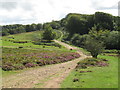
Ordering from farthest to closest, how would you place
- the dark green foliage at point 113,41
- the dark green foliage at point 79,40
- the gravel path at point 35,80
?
the dark green foliage at point 79,40 → the dark green foliage at point 113,41 → the gravel path at point 35,80

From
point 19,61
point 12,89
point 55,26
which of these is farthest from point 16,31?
point 12,89

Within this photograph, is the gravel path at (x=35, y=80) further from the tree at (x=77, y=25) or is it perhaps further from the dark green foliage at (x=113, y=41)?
the tree at (x=77, y=25)

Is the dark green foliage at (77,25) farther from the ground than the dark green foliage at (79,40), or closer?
farther from the ground

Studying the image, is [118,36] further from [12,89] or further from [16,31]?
[16,31]

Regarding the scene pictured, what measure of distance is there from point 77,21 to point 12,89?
303ft

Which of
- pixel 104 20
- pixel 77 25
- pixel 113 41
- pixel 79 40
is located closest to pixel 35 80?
pixel 113 41

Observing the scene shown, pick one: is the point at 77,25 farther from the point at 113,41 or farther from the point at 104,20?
the point at 113,41

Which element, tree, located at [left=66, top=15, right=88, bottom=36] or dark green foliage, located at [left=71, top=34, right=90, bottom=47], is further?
tree, located at [left=66, top=15, right=88, bottom=36]

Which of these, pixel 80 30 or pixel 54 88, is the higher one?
pixel 80 30

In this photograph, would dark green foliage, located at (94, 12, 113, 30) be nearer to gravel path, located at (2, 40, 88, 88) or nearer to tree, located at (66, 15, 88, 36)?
tree, located at (66, 15, 88, 36)

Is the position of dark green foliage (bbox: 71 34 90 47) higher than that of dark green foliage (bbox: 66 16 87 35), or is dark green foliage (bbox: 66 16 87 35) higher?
dark green foliage (bbox: 66 16 87 35)

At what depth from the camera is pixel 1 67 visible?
94.3ft

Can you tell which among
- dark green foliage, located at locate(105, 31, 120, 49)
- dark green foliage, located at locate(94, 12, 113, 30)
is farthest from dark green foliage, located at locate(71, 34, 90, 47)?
dark green foliage, located at locate(94, 12, 113, 30)

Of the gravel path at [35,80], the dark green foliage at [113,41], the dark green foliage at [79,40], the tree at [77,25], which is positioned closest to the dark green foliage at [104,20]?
the tree at [77,25]
